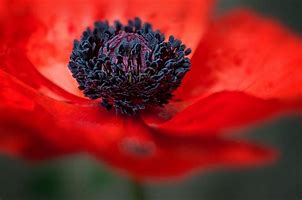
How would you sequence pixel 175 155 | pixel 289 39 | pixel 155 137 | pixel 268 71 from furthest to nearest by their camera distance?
1. pixel 289 39
2. pixel 268 71
3. pixel 155 137
4. pixel 175 155

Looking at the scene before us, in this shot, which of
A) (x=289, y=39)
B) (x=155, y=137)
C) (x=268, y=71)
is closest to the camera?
(x=155, y=137)

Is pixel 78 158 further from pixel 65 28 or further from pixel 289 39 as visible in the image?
pixel 289 39

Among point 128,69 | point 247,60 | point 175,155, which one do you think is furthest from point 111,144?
point 247,60

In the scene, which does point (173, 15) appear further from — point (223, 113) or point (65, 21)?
point (223, 113)

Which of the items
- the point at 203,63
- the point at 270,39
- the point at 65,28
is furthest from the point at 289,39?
the point at 65,28

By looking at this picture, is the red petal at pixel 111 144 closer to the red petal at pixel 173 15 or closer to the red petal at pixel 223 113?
the red petal at pixel 223 113

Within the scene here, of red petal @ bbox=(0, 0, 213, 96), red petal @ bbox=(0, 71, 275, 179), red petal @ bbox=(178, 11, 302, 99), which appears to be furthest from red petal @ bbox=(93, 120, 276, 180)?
red petal @ bbox=(0, 0, 213, 96)
